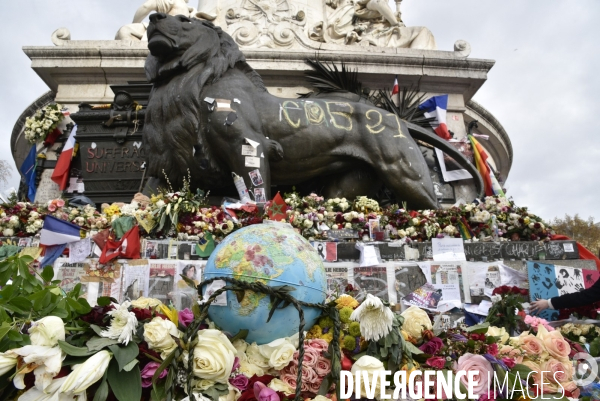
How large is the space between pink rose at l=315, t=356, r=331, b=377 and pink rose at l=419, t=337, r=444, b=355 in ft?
1.89

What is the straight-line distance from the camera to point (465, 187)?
889 cm

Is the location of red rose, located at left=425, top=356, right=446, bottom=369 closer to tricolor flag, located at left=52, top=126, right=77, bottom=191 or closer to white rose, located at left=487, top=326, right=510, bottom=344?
white rose, located at left=487, top=326, right=510, bottom=344

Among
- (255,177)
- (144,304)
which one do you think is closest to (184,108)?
(255,177)

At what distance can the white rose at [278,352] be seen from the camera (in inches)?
95.7

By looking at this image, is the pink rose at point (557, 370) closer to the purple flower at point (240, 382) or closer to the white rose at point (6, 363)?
the purple flower at point (240, 382)

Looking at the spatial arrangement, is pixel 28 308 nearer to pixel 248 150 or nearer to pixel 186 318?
pixel 186 318

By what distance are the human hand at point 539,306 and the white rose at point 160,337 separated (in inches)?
137

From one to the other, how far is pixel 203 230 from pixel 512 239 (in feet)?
12.5

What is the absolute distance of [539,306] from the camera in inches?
173

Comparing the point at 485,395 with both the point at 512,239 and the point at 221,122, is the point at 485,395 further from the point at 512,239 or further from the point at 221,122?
the point at 221,122

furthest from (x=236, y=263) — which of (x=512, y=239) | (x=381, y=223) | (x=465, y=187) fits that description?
(x=465, y=187)

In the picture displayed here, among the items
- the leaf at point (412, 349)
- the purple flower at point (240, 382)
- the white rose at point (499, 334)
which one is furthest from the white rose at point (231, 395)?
the white rose at point (499, 334)

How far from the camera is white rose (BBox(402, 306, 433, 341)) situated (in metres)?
2.73

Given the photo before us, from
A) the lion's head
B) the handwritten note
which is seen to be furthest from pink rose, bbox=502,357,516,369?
the lion's head
